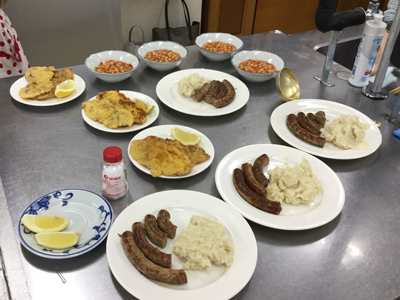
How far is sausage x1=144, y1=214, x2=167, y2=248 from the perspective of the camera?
135cm

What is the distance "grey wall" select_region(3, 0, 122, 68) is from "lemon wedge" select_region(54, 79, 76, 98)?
189 centimetres

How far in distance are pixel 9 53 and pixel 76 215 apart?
1.95 meters

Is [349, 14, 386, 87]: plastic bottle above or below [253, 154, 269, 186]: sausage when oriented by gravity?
above

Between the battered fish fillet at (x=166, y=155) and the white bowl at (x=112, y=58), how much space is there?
27.9 inches

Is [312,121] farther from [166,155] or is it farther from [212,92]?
[166,155]

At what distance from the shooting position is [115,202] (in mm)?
1586

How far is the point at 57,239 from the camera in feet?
4.33

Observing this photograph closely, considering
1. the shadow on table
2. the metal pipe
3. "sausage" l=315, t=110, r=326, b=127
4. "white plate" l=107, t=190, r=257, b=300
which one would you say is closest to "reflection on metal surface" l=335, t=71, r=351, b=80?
the metal pipe

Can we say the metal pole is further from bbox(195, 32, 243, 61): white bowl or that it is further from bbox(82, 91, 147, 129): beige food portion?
bbox(82, 91, 147, 129): beige food portion

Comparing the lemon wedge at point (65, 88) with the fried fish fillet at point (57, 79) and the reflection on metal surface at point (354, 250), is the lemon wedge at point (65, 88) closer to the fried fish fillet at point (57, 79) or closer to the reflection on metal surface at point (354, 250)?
the fried fish fillet at point (57, 79)

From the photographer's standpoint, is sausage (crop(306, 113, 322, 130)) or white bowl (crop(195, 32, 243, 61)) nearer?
sausage (crop(306, 113, 322, 130))

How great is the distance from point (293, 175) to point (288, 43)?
73.6 inches

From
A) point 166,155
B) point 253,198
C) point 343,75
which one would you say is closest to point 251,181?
point 253,198

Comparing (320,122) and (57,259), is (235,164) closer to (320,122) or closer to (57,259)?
(320,122)
